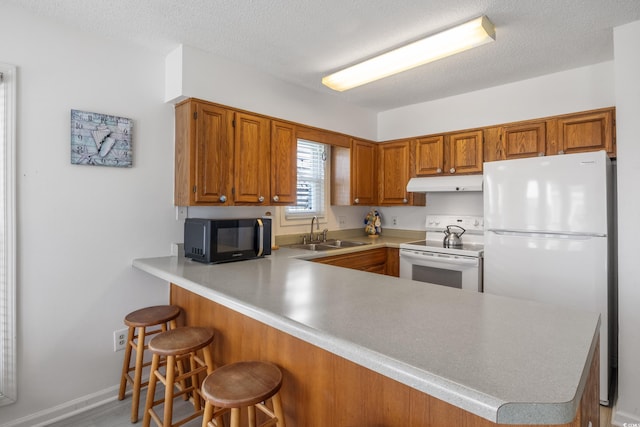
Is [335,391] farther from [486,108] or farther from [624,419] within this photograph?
[486,108]

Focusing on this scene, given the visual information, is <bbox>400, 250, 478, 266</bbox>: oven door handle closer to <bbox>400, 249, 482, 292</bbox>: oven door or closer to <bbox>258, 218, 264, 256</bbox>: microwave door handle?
<bbox>400, 249, 482, 292</bbox>: oven door

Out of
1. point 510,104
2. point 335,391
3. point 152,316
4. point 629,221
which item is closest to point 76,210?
point 152,316

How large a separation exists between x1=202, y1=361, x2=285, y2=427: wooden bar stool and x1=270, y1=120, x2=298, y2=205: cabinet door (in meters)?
1.64

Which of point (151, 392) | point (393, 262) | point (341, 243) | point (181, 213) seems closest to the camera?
point (151, 392)

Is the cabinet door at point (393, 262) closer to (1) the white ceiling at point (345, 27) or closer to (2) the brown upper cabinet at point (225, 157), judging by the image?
(2) the brown upper cabinet at point (225, 157)

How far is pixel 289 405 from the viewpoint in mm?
1471

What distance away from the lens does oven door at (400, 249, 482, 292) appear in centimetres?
288

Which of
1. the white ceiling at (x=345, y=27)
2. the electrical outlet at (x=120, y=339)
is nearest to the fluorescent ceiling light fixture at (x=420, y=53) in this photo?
the white ceiling at (x=345, y=27)

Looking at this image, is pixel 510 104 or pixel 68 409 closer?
pixel 68 409

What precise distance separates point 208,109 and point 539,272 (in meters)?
2.67

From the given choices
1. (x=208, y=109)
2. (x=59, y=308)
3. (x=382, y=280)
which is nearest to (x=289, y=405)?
(x=382, y=280)

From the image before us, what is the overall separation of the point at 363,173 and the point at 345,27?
6.12ft

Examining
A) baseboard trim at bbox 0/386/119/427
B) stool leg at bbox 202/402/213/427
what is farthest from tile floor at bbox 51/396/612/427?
stool leg at bbox 202/402/213/427

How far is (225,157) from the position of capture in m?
2.53
